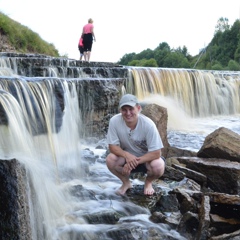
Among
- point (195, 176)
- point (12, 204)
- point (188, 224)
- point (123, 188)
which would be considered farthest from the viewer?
point (195, 176)

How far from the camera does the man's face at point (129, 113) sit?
5.03 meters

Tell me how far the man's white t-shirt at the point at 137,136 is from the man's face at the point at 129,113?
4.5 inches

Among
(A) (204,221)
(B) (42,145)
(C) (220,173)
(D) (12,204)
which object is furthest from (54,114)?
(D) (12,204)

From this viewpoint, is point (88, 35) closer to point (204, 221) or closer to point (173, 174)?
point (173, 174)

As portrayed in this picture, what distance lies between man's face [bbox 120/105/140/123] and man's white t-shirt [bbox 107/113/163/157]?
113 millimetres

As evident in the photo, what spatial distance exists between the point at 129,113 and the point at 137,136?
36 cm

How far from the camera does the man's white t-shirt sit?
512 cm

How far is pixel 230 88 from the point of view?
18906 mm

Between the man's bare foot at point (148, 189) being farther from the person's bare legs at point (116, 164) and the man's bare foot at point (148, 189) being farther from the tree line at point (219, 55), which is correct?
the tree line at point (219, 55)

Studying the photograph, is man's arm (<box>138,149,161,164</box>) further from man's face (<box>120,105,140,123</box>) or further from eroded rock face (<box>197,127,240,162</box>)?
eroded rock face (<box>197,127,240,162</box>)

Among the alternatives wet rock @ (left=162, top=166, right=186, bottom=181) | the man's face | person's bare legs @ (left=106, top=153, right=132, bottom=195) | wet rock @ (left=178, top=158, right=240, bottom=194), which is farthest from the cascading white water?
wet rock @ (left=178, top=158, right=240, bottom=194)

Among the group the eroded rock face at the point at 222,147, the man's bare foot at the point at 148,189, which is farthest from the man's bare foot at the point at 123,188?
the eroded rock face at the point at 222,147

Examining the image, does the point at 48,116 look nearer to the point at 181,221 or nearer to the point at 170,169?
the point at 170,169

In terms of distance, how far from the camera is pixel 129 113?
16.5 feet
